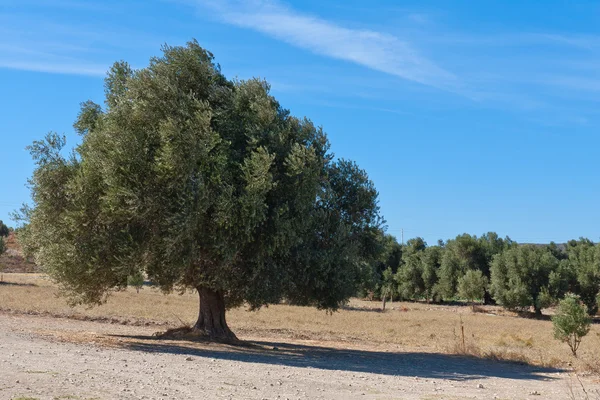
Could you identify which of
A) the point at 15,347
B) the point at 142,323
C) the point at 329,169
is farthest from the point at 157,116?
the point at 142,323

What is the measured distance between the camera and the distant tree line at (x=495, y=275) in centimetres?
6981

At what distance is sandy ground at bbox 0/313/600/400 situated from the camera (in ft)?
40.2

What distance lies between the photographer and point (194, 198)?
20250 millimetres

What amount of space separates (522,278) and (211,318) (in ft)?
178

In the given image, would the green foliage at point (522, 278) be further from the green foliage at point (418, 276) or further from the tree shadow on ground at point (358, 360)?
the tree shadow on ground at point (358, 360)

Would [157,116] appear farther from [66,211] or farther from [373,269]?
[373,269]

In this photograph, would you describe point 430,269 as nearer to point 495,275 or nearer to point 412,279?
point 412,279

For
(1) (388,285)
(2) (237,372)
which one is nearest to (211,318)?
(2) (237,372)

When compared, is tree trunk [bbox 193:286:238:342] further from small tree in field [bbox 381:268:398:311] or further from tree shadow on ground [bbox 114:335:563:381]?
small tree in field [bbox 381:268:398:311]

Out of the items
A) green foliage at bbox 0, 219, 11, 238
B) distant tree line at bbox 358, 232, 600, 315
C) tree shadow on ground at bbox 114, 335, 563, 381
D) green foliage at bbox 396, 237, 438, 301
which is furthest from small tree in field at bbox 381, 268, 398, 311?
green foliage at bbox 0, 219, 11, 238

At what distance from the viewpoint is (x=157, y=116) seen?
2141 centimetres

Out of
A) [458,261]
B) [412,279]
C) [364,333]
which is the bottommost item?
[364,333]

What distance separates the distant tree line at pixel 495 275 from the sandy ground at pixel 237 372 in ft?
107

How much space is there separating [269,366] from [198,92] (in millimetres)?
10333
